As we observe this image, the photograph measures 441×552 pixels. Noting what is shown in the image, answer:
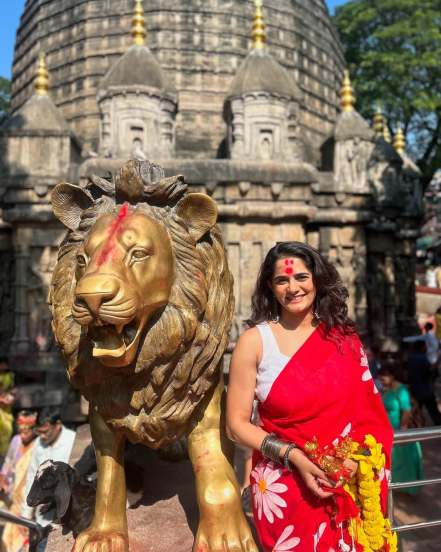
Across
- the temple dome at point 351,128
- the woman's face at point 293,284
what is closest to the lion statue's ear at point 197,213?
the woman's face at point 293,284

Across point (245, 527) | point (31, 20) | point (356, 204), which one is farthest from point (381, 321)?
point (31, 20)

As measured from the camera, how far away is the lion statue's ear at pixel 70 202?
7.47 feet

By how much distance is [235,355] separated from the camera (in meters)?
1.98

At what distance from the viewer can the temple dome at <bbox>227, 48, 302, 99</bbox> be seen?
10375 mm

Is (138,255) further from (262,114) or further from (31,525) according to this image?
(262,114)

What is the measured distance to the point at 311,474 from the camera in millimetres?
1760

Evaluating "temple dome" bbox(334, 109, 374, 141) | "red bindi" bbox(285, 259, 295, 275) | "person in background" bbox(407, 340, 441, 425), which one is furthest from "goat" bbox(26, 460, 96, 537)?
"temple dome" bbox(334, 109, 374, 141)

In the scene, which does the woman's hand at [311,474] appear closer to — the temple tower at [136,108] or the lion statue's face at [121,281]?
the lion statue's face at [121,281]

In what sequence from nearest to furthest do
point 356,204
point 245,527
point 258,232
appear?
point 245,527 → point 258,232 → point 356,204

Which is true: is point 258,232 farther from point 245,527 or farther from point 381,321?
point 245,527

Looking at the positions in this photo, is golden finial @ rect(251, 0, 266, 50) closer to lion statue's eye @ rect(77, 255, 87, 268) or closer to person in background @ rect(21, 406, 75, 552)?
person in background @ rect(21, 406, 75, 552)

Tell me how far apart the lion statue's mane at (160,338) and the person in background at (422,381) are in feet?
16.2

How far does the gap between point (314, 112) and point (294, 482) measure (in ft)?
60.8

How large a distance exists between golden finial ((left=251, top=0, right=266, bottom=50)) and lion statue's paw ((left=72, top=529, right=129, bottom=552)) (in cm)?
1110
